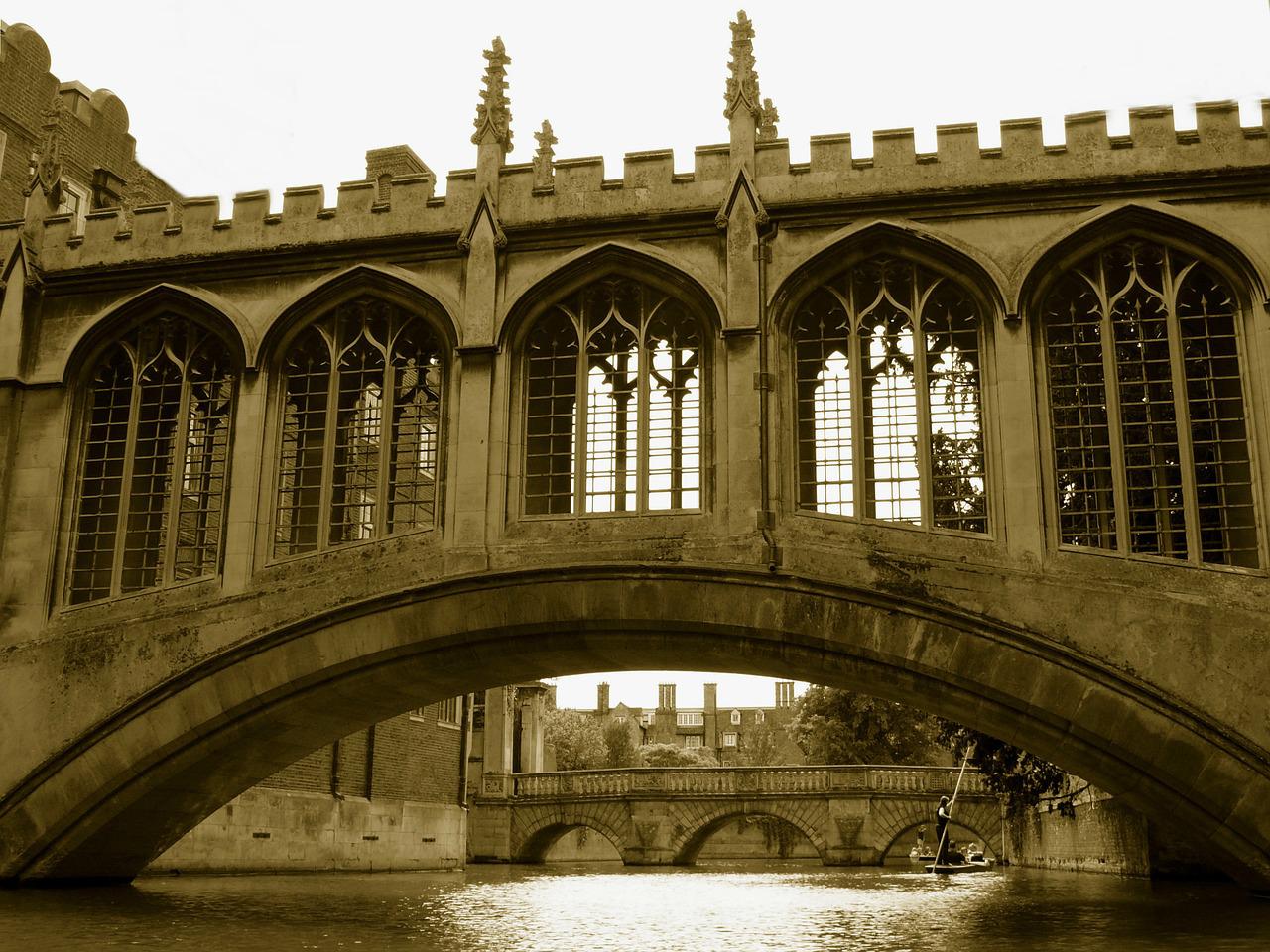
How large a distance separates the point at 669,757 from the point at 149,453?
239 feet

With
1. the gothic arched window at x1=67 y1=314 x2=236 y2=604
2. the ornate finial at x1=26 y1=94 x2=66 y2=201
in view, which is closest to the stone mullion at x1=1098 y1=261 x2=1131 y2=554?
the gothic arched window at x1=67 y1=314 x2=236 y2=604

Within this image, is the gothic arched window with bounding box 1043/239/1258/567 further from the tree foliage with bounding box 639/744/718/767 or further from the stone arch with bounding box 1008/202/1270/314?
the tree foliage with bounding box 639/744/718/767

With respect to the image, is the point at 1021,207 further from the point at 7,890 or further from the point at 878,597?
the point at 7,890

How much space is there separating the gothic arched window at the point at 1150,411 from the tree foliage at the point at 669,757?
7256 cm

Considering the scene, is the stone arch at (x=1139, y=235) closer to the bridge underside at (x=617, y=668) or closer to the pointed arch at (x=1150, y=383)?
the pointed arch at (x=1150, y=383)

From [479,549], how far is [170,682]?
3971mm

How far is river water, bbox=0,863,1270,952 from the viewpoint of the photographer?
39.8 feet

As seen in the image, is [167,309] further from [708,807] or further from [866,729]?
[866,729]

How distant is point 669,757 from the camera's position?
89.0 meters

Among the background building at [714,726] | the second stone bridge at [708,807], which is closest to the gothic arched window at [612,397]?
the second stone bridge at [708,807]

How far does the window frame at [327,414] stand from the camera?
17.5m

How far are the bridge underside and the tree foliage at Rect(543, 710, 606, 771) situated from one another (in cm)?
6023

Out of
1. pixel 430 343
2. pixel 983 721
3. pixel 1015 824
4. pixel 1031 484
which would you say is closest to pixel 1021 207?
pixel 1031 484

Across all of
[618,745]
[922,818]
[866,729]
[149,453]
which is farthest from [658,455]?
[618,745]
